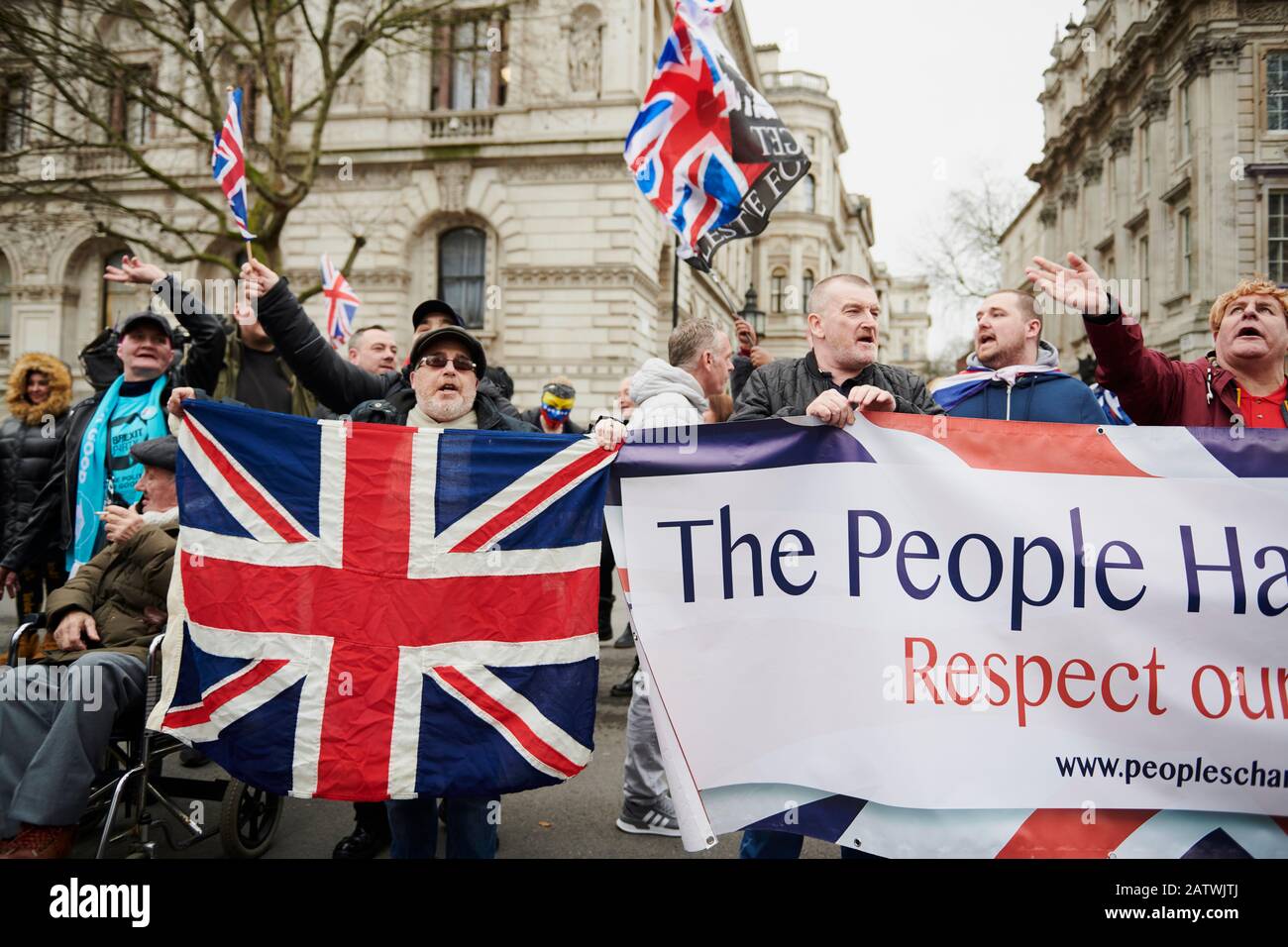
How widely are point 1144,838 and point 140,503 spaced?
4.47 meters

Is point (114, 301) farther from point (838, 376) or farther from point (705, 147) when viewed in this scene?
point (838, 376)

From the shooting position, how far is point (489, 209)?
22953 mm

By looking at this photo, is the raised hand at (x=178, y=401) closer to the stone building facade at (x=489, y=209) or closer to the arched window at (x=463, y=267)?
the stone building facade at (x=489, y=209)

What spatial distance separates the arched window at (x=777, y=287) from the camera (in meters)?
55.2

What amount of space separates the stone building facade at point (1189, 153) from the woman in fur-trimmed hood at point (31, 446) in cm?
2350

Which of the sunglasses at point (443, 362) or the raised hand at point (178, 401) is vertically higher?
the sunglasses at point (443, 362)

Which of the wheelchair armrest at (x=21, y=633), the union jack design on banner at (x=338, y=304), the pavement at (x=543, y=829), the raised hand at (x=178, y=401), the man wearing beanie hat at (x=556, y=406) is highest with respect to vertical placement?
the union jack design on banner at (x=338, y=304)

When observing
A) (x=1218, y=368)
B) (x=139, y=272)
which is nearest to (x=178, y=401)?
(x=139, y=272)

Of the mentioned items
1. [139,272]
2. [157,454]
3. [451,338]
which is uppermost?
[139,272]

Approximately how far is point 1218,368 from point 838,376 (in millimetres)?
1573

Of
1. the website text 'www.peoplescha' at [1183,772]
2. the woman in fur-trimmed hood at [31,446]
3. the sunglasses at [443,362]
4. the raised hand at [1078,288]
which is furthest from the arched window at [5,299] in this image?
the website text 'www.peoplescha' at [1183,772]

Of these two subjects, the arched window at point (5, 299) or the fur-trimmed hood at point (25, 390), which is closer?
the fur-trimmed hood at point (25, 390)

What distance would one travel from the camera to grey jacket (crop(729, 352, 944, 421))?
10.4 feet

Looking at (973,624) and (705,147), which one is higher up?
(705,147)
